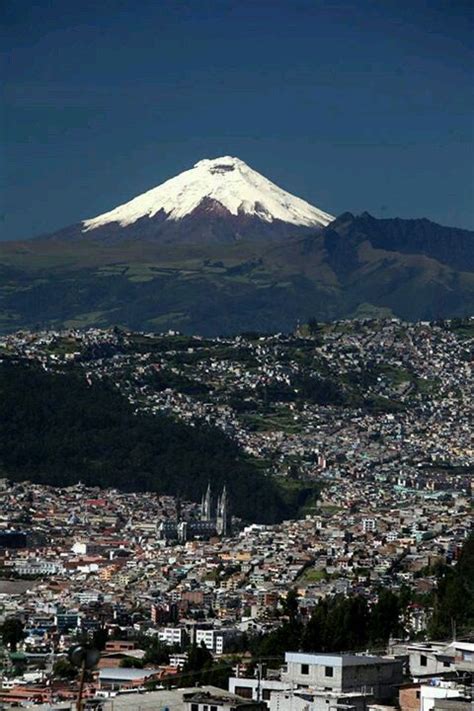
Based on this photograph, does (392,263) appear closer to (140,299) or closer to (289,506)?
(140,299)

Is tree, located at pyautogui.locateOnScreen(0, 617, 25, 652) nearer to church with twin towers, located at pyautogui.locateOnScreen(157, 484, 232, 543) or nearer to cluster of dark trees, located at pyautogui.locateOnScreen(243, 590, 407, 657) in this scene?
cluster of dark trees, located at pyautogui.locateOnScreen(243, 590, 407, 657)

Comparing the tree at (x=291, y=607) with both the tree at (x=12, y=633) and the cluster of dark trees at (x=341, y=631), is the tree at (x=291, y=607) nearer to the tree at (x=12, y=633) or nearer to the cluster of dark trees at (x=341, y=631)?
the cluster of dark trees at (x=341, y=631)

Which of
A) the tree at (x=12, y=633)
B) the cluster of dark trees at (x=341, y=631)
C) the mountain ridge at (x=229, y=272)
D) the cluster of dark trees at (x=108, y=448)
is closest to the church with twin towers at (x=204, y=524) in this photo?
→ the cluster of dark trees at (x=108, y=448)

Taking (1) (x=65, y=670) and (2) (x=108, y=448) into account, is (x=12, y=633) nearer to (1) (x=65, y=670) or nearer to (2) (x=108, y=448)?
(1) (x=65, y=670)

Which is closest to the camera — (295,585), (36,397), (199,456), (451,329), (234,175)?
(295,585)

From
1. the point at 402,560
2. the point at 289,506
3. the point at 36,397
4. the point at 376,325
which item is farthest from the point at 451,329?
Result: the point at 402,560

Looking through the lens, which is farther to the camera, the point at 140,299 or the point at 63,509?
the point at 140,299
